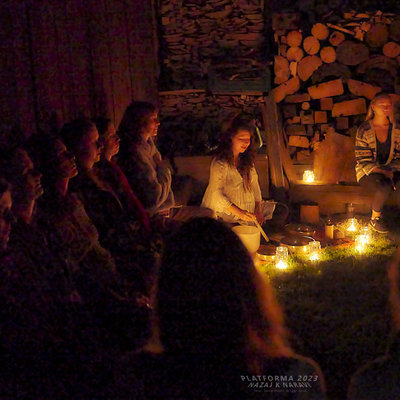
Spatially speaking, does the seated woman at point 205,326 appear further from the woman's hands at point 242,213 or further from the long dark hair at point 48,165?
the woman's hands at point 242,213

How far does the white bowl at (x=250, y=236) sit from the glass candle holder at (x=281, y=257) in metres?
0.26

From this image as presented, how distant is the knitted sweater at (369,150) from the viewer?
18.0ft

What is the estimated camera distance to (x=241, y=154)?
473 cm

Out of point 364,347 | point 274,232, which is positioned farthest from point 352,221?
point 364,347

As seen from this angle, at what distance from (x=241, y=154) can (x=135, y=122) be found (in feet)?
4.97

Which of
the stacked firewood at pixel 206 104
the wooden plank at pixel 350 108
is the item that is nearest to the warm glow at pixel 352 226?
the wooden plank at pixel 350 108

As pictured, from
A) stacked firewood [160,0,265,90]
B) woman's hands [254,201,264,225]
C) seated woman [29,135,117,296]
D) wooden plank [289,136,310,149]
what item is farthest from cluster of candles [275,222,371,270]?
stacked firewood [160,0,265,90]

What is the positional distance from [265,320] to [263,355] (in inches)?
4.0

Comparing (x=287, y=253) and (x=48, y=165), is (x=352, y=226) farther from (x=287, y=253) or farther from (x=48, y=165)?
(x=48, y=165)

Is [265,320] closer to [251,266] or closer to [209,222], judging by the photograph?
[251,266]

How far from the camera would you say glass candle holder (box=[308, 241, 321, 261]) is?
429 cm

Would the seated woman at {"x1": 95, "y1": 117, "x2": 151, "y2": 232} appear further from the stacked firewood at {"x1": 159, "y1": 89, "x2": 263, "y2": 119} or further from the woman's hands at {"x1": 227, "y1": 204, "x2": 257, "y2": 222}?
the stacked firewood at {"x1": 159, "y1": 89, "x2": 263, "y2": 119}

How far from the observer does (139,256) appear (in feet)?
10.4

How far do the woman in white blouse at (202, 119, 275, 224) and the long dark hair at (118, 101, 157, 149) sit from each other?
1.17m
